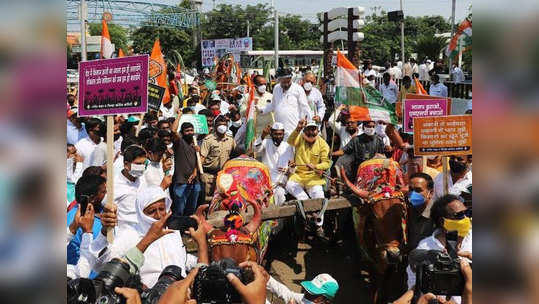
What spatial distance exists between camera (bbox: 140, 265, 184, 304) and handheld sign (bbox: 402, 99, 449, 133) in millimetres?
4599

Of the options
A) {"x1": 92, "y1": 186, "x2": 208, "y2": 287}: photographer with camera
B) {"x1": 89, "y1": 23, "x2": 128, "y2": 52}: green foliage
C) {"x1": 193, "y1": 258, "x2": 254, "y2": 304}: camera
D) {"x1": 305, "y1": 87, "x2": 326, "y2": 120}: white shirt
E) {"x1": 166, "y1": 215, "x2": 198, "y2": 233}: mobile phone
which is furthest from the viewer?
{"x1": 89, "y1": 23, "x2": 128, "y2": 52}: green foliage

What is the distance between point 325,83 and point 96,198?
12485 mm

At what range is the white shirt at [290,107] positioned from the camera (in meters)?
9.56

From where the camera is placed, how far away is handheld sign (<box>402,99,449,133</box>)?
23.6 ft

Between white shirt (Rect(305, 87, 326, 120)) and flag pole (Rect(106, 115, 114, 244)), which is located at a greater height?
white shirt (Rect(305, 87, 326, 120))

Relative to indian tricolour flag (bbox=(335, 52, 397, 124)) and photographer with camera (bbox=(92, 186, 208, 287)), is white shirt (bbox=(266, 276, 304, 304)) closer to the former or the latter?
photographer with camera (bbox=(92, 186, 208, 287))

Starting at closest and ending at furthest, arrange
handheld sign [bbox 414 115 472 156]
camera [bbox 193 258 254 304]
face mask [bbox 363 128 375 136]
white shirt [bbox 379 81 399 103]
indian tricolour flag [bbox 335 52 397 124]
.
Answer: camera [bbox 193 258 254 304], handheld sign [bbox 414 115 472 156], face mask [bbox 363 128 375 136], indian tricolour flag [bbox 335 52 397 124], white shirt [bbox 379 81 399 103]

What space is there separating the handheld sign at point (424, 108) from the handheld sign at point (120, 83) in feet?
13.3

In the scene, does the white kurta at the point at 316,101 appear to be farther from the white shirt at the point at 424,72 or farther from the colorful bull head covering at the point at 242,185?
the white shirt at the point at 424,72

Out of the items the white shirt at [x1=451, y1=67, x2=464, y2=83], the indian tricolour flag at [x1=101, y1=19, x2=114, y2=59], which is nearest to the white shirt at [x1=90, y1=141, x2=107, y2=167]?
the indian tricolour flag at [x1=101, y1=19, x2=114, y2=59]

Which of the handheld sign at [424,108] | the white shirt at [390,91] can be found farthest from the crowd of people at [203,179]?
the white shirt at [390,91]

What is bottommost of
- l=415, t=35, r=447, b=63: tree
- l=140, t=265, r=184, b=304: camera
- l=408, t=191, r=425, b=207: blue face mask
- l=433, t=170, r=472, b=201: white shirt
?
l=140, t=265, r=184, b=304: camera
